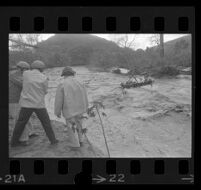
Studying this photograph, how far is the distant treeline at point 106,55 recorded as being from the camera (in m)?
6.38

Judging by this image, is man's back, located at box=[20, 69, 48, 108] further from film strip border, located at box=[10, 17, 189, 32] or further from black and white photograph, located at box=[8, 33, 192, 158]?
film strip border, located at box=[10, 17, 189, 32]

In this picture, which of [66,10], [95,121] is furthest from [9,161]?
[66,10]

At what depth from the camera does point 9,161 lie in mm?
6328

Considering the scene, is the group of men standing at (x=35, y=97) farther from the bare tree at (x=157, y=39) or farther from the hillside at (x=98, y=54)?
the bare tree at (x=157, y=39)

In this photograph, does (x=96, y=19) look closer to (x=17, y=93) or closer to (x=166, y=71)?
(x=166, y=71)

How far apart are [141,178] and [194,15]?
2734 millimetres

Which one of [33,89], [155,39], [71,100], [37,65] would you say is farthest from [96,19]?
[33,89]

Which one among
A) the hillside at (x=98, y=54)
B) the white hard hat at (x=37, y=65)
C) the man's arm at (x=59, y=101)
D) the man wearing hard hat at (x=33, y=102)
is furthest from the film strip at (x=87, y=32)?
the man's arm at (x=59, y=101)

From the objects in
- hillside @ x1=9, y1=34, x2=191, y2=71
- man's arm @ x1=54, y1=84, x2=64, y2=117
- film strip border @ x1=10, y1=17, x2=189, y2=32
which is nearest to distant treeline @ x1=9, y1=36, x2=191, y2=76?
hillside @ x1=9, y1=34, x2=191, y2=71

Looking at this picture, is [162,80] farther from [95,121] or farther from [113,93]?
[95,121]

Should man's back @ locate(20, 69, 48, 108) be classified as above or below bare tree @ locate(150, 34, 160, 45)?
below

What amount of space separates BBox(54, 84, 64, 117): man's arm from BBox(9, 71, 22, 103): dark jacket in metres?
0.61

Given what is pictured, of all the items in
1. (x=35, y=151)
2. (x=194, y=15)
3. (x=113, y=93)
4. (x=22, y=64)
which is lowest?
(x=35, y=151)

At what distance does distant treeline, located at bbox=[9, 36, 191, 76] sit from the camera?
6.38 metres
